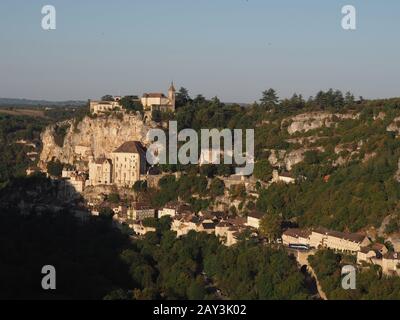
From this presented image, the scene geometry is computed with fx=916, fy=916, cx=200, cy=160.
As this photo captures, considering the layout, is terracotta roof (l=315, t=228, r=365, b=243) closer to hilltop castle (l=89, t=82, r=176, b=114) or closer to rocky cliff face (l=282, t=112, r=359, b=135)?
rocky cliff face (l=282, t=112, r=359, b=135)

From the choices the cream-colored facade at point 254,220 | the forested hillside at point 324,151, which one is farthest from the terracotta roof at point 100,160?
the cream-colored facade at point 254,220

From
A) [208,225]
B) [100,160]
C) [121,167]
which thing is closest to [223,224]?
[208,225]

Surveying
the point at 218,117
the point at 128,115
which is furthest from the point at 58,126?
the point at 218,117

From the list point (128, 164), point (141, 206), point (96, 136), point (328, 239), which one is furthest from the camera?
point (96, 136)

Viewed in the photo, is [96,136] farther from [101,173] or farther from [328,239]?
[328,239]

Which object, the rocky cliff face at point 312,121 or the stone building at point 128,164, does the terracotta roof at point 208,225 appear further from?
the rocky cliff face at point 312,121

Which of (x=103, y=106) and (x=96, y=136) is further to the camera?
(x=103, y=106)

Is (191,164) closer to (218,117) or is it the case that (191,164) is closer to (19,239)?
(218,117)
